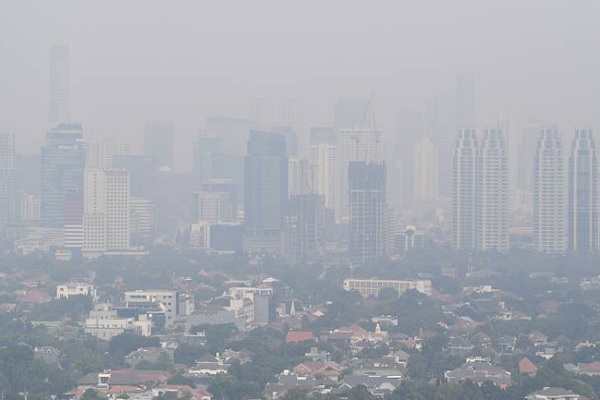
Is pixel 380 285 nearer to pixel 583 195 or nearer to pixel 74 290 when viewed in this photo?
pixel 74 290

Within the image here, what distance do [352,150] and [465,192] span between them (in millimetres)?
10553

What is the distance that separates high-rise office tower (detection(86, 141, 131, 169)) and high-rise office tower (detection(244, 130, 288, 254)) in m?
14.4

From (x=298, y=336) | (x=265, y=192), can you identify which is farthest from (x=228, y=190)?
(x=298, y=336)

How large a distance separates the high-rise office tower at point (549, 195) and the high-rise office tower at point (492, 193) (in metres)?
0.99

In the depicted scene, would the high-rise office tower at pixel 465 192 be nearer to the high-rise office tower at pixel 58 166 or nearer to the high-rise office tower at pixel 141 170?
the high-rise office tower at pixel 58 166

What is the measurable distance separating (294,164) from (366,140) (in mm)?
3437

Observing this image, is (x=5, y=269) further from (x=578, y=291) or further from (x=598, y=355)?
(x=598, y=355)

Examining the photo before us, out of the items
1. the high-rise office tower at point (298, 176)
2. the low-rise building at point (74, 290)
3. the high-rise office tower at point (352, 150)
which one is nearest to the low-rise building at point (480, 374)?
the low-rise building at point (74, 290)

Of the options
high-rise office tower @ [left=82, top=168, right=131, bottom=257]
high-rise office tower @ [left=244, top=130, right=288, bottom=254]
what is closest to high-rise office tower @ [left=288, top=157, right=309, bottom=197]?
high-rise office tower @ [left=244, top=130, right=288, bottom=254]

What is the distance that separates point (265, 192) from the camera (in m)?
66.0

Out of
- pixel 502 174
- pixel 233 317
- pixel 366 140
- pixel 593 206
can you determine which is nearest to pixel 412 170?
pixel 366 140

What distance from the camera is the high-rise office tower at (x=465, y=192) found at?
→ 217ft

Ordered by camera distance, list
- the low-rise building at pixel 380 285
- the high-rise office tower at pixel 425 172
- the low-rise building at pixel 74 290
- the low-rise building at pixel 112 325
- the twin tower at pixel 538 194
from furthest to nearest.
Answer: the high-rise office tower at pixel 425 172, the twin tower at pixel 538 194, the low-rise building at pixel 380 285, the low-rise building at pixel 74 290, the low-rise building at pixel 112 325

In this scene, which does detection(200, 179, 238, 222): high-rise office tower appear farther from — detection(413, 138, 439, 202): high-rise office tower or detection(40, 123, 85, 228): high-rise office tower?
detection(413, 138, 439, 202): high-rise office tower
